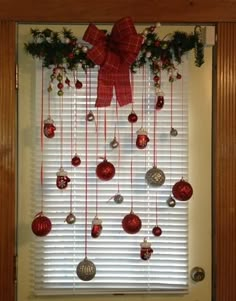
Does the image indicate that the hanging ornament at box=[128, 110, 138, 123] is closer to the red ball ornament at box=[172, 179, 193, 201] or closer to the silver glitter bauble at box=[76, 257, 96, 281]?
the red ball ornament at box=[172, 179, 193, 201]

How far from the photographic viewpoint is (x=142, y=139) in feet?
4.75

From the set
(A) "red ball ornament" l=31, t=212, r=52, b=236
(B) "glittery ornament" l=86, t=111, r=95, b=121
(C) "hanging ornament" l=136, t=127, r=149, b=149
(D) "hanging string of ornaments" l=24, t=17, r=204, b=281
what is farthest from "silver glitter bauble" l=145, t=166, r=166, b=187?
(A) "red ball ornament" l=31, t=212, r=52, b=236

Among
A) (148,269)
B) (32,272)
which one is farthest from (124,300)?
(32,272)

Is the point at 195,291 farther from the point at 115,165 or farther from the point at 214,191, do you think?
the point at 115,165

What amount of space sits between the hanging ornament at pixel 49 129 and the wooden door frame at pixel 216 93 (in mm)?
148

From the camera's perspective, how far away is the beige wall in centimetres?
153

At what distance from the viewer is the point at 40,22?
5.01ft

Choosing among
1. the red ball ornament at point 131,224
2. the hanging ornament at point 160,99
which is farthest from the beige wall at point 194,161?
the red ball ornament at point 131,224

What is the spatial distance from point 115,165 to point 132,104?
0.26 m

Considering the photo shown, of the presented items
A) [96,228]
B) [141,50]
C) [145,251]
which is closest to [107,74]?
[141,50]

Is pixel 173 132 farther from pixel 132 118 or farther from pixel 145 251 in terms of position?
pixel 145 251

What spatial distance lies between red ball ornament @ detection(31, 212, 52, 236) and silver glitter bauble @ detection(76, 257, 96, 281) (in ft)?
0.61

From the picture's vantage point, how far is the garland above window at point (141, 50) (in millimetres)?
1466

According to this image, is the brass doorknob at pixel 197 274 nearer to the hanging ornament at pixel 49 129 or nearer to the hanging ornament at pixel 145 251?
the hanging ornament at pixel 145 251
